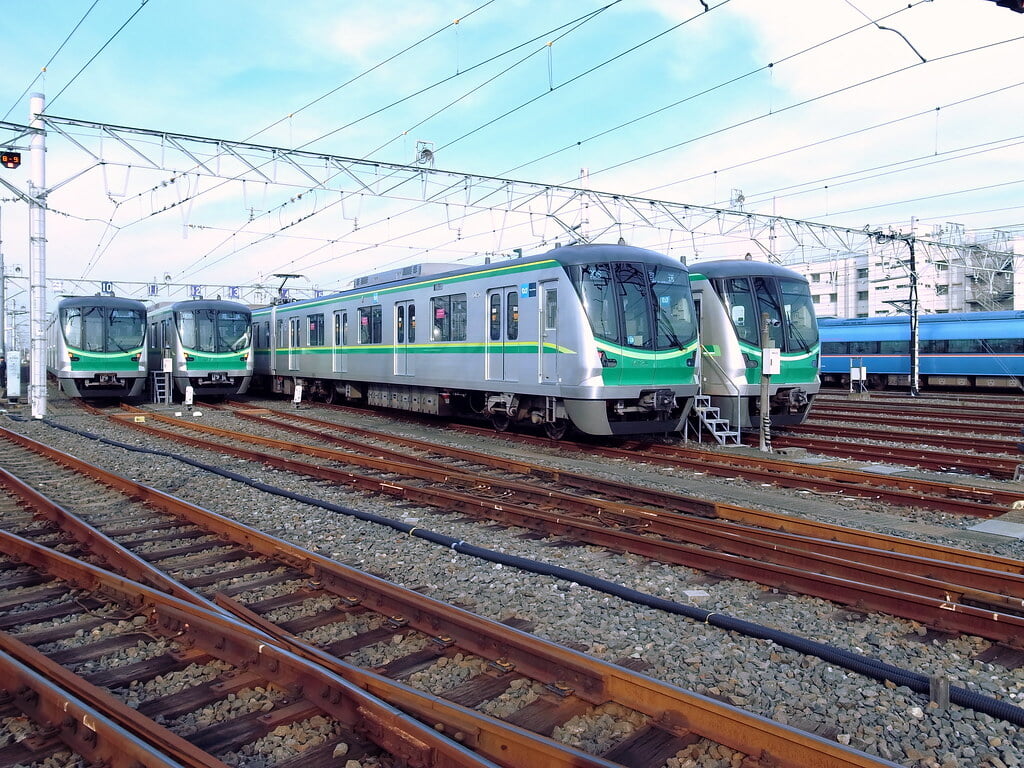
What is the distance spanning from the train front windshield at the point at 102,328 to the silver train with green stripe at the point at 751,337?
16370mm

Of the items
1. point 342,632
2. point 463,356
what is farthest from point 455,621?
point 463,356

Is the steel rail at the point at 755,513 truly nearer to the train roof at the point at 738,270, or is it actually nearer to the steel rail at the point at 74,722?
the steel rail at the point at 74,722

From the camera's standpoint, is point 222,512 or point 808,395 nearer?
point 222,512

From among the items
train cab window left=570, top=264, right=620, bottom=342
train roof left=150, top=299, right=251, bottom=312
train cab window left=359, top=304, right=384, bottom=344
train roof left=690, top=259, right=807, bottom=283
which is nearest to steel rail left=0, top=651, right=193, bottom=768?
train cab window left=570, top=264, right=620, bottom=342

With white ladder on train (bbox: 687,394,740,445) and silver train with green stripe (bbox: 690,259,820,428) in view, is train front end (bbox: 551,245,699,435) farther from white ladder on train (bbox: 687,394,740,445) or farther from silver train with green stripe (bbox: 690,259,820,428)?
silver train with green stripe (bbox: 690,259,820,428)

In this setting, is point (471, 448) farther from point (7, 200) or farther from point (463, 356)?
point (7, 200)

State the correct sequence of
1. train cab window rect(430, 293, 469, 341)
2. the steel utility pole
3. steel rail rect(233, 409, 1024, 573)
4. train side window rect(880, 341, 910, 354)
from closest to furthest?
steel rail rect(233, 409, 1024, 573)
train cab window rect(430, 293, 469, 341)
the steel utility pole
train side window rect(880, 341, 910, 354)

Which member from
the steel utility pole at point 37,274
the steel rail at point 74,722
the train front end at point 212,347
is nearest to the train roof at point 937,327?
the train front end at point 212,347

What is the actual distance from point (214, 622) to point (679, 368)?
31.1 feet

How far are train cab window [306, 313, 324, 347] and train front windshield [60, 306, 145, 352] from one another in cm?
493

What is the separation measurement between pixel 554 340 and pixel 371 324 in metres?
7.33

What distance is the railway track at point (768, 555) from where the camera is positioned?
490 cm

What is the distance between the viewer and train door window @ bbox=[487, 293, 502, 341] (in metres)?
13.4

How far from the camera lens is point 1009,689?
393 centimetres
